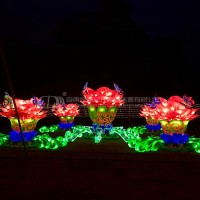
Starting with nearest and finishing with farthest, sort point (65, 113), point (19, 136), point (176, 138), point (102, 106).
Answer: point (176, 138) < point (19, 136) < point (102, 106) < point (65, 113)

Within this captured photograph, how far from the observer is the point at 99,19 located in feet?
83.6

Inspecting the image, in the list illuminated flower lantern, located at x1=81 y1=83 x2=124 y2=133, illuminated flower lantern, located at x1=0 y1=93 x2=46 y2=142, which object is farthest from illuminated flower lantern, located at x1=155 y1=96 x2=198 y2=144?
illuminated flower lantern, located at x1=0 y1=93 x2=46 y2=142

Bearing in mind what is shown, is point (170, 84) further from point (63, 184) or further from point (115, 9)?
point (63, 184)

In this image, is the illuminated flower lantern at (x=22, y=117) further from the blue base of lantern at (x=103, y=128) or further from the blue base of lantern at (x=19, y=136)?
the blue base of lantern at (x=103, y=128)

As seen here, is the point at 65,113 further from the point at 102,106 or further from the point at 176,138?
the point at 176,138

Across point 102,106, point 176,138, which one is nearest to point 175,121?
point 176,138

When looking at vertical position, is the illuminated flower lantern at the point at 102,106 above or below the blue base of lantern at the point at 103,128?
above

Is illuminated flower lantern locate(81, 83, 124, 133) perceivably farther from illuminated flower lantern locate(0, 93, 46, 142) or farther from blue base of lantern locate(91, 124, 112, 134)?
illuminated flower lantern locate(0, 93, 46, 142)

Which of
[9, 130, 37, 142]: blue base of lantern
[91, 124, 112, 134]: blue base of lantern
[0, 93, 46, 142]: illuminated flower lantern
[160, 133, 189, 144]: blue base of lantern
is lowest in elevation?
[91, 124, 112, 134]: blue base of lantern

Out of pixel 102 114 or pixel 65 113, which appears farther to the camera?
pixel 65 113

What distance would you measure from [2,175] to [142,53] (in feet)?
64.1

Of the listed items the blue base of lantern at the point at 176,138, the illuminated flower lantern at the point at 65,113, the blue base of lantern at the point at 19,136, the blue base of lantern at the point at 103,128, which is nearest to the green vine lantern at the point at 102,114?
the blue base of lantern at the point at 103,128

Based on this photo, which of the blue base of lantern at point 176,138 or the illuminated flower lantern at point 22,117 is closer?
the blue base of lantern at point 176,138

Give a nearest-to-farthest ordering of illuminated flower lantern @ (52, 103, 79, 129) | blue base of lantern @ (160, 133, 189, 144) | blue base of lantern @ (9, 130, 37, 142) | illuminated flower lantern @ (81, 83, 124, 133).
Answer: blue base of lantern @ (160, 133, 189, 144)
blue base of lantern @ (9, 130, 37, 142)
illuminated flower lantern @ (81, 83, 124, 133)
illuminated flower lantern @ (52, 103, 79, 129)
